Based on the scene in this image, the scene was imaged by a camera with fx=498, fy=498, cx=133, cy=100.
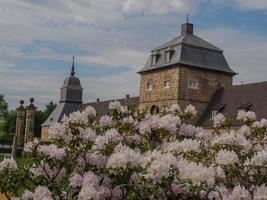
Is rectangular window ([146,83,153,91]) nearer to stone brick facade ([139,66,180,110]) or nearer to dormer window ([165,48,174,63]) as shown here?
stone brick facade ([139,66,180,110])

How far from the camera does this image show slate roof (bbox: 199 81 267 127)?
3516cm

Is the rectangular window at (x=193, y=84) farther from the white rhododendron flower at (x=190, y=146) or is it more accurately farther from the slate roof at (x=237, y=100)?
the white rhododendron flower at (x=190, y=146)

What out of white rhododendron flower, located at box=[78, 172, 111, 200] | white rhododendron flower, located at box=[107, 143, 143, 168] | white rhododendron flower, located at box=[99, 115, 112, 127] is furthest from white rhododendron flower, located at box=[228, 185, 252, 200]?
white rhododendron flower, located at box=[99, 115, 112, 127]

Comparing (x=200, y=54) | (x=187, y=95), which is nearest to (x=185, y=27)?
(x=200, y=54)

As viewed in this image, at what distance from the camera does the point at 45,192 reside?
3.91 meters

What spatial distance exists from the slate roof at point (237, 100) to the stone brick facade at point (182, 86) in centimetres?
74

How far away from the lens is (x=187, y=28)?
40938mm

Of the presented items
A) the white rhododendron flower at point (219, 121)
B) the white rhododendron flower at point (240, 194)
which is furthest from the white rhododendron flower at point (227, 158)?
the white rhododendron flower at point (219, 121)

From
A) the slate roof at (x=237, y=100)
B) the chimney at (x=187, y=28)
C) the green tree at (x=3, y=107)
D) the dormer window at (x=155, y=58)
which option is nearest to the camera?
the slate roof at (x=237, y=100)

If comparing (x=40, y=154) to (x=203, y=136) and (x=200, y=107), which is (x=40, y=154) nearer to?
(x=203, y=136)

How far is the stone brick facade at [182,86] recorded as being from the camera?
37312mm

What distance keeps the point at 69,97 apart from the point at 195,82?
2848 cm

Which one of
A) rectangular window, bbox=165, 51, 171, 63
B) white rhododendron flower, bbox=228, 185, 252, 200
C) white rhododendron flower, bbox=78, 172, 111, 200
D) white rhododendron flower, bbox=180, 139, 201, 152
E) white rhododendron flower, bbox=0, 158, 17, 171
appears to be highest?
rectangular window, bbox=165, 51, 171, 63

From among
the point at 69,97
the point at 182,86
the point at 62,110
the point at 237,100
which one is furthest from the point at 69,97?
the point at 237,100
